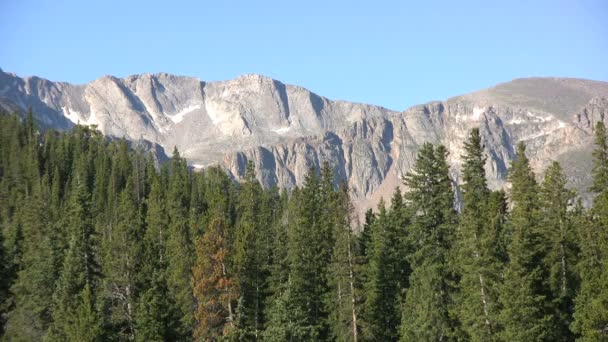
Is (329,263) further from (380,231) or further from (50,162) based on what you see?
(50,162)

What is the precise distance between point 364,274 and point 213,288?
42.9 ft

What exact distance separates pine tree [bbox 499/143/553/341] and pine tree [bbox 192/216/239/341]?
68.8 feet

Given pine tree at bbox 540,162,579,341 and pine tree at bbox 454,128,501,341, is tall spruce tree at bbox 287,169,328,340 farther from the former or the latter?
pine tree at bbox 540,162,579,341

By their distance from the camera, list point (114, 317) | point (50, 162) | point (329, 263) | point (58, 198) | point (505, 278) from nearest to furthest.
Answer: point (505, 278)
point (114, 317)
point (329, 263)
point (58, 198)
point (50, 162)

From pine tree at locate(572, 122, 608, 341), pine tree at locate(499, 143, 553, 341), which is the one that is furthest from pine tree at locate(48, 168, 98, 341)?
pine tree at locate(572, 122, 608, 341)

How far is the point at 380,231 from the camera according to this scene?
2594 inches

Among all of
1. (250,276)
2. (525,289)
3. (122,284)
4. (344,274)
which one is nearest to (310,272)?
(250,276)

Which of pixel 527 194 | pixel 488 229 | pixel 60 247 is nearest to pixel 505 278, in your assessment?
pixel 488 229

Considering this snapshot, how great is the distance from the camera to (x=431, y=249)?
53.0 meters

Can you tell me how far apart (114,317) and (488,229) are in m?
28.4

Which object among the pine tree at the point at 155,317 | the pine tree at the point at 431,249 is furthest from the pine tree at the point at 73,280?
the pine tree at the point at 431,249

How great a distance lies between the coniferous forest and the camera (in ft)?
159

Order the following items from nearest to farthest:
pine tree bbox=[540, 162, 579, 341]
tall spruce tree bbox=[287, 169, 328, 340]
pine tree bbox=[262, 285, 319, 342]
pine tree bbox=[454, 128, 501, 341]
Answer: pine tree bbox=[454, 128, 501, 341] → pine tree bbox=[540, 162, 579, 341] → pine tree bbox=[262, 285, 319, 342] → tall spruce tree bbox=[287, 169, 328, 340]

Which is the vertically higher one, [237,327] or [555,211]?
[555,211]
